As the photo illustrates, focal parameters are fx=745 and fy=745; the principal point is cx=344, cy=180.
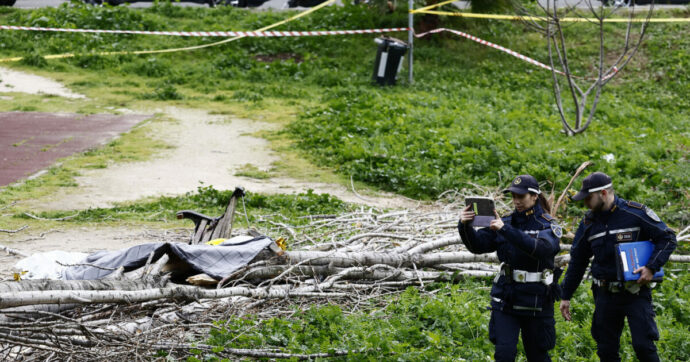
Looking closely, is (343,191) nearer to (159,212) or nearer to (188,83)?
(159,212)

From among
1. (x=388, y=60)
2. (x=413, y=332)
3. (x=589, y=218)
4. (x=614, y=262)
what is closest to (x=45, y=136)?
(x=388, y=60)

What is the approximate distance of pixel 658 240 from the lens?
5.11 metres

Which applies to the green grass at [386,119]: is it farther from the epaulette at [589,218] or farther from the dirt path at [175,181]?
the epaulette at [589,218]

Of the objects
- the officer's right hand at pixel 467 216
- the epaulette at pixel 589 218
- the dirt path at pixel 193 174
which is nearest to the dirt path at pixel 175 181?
the dirt path at pixel 193 174

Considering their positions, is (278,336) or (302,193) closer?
(278,336)

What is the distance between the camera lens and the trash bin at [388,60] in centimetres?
1755

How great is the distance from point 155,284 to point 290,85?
502 inches

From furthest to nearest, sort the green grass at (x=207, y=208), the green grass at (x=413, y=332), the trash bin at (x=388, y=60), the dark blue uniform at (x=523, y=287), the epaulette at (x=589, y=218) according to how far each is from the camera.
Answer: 1. the trash bin at (x=388, y=60)
2. the green grass at (x=207, y=208)
3. the green grass at (x=413, y=332)
4. the epaulette at (x=589, y=218)
5. the dark blue uniform at (x=523, y=287)

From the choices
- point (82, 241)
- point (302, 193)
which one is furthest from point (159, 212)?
Result: point (302, 193)

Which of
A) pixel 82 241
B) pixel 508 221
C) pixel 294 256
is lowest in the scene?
pixel 82 241

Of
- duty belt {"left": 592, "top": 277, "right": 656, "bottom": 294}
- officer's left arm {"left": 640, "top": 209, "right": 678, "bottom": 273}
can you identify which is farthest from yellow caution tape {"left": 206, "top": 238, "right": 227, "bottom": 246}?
officer's left arm {"left": 640, "top": 209, "right": 678, "bottom": 273}

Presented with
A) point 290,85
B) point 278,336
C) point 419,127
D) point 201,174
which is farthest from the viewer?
point 290,85

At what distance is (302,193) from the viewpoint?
10.6m

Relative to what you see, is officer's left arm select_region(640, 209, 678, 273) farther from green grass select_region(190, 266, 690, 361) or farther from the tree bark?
the tree bark
